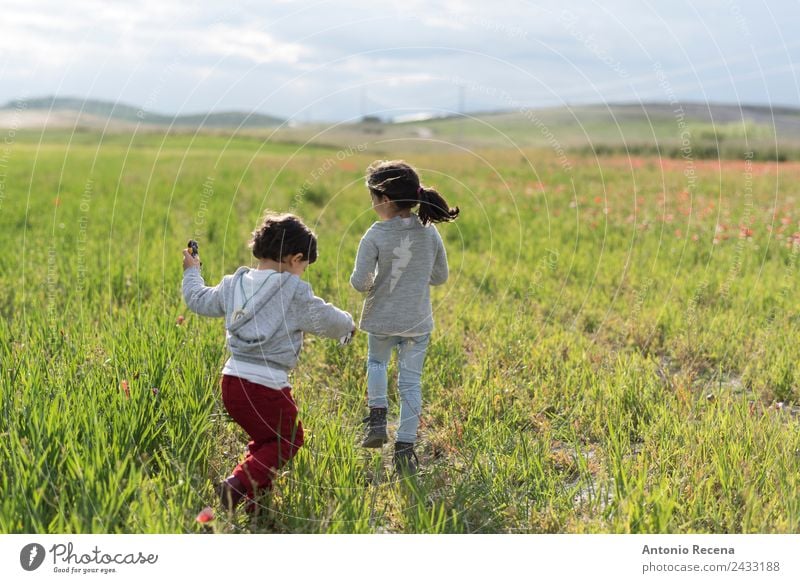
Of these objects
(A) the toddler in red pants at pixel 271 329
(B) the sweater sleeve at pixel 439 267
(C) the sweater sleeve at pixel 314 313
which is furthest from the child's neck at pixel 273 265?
(B) the sweater sleeve at pixel 439 267

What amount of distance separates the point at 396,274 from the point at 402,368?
549mm

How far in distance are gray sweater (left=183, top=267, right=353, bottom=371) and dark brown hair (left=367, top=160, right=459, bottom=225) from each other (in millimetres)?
731

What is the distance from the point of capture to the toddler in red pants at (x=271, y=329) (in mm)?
3555

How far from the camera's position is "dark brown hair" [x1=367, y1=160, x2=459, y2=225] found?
3.95 meters

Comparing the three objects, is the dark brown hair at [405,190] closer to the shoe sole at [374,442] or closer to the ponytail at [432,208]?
the ponytail at [432,208]

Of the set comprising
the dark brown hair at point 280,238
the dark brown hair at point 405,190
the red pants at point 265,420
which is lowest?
the red pants at point 265,420

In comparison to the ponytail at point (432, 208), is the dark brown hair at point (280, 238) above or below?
below

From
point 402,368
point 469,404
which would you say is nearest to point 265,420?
point 402,368

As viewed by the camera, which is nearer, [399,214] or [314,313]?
[314,313]

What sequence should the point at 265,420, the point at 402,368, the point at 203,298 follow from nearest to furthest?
the point at 265,420 < the point at 203,298 < the point at 402,368

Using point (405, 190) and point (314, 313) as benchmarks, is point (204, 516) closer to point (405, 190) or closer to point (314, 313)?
point (314, 313)

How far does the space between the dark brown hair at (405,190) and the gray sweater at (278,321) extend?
731 mm

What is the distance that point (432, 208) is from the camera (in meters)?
3.99
